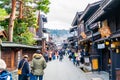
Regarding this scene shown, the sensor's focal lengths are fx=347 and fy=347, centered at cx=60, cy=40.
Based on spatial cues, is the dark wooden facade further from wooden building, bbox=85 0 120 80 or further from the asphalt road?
the asphalt road

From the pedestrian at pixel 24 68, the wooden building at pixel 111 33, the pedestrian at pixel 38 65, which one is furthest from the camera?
the wooden building at pixel 111 33

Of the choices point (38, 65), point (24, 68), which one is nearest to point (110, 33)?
point (38, 65)

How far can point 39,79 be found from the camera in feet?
53.9

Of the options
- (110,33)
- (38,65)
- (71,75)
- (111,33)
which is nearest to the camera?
(38,65)

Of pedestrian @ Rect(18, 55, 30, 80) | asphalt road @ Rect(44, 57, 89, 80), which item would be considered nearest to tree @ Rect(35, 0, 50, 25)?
asphalt road @ Rect(44, 57, 89, 80)

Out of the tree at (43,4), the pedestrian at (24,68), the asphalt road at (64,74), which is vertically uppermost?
the tree at (43,4)

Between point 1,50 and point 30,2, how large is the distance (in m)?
10.5

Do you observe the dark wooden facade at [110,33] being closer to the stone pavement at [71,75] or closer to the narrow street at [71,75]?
the stone pavement at [71,75]

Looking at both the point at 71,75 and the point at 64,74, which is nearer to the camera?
the point at 71,75

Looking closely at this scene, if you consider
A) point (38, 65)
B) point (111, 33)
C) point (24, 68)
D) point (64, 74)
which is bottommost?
point (64, 74)

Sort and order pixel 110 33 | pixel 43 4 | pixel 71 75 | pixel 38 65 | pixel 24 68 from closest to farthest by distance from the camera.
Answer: pixel 38 65 → pixel 24 68 → pixel 110 33 → pixel 71 75 → pixel 43 4

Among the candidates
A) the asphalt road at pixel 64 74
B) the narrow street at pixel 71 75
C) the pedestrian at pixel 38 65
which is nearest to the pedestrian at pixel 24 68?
the pedestrian at pixel 38 65

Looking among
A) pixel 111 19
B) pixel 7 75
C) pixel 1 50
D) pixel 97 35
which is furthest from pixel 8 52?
pixel 7 75

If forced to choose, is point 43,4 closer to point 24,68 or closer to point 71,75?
point 71,75
